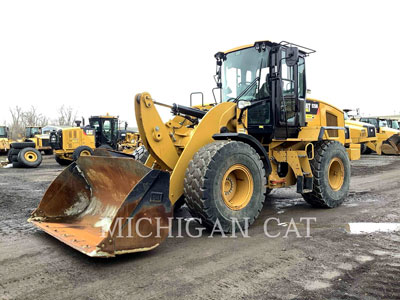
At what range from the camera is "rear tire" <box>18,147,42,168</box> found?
15977 millimetres

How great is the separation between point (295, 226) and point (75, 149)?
12.8 m

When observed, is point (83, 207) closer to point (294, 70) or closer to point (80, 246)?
point (80, 246)

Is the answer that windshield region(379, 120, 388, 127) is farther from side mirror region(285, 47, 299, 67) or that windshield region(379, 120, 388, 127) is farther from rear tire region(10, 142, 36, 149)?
rear tire region(10, 142, 36, 149)

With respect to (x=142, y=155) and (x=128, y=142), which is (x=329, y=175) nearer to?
(x=142, y=155)

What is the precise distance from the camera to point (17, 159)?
52.9 feet

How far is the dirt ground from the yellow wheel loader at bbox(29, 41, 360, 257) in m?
0.22

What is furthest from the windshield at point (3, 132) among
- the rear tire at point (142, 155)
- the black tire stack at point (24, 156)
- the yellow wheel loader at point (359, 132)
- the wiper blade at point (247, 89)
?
the wiper blade at point (247, 89)

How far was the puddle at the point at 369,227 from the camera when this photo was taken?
Answer: 473cm

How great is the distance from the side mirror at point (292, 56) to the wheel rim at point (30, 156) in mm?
14423

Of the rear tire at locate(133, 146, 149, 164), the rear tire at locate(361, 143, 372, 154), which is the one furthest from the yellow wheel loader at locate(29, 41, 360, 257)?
the rear tire at locate(361, 143, 372, 154)

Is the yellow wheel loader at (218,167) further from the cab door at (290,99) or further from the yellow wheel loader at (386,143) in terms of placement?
the yellow wheel loader at (386,143)

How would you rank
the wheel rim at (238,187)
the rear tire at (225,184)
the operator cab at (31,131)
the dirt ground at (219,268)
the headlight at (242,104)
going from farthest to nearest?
1. the operator cab at (31,131)
2. the headlight at (242,104)
3. the wheel rim at (238,187)
4. the rear tire at (225,184)
5. the dirt ground at (219,268)

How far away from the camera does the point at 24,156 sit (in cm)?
1611

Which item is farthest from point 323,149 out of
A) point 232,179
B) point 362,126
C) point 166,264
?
point 362,126
